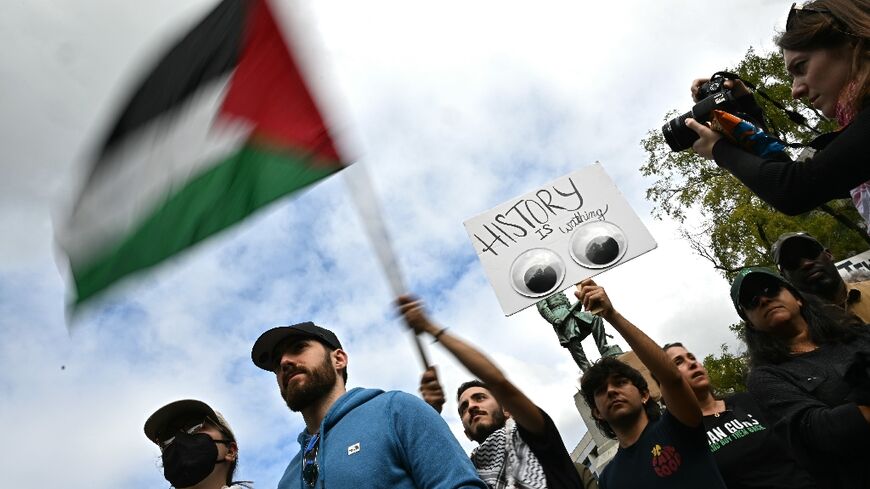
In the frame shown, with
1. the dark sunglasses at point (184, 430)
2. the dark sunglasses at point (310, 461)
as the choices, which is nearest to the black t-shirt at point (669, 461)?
the dark sunglasses at point (310, 461)

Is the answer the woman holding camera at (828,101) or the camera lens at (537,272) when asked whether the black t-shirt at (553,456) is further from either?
the camera lens at (537,272)

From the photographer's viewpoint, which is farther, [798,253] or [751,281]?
[798,253]

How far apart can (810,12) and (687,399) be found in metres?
1.40

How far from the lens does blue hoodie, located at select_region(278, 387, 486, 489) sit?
2.04 metres

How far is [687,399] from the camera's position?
242 centimetres

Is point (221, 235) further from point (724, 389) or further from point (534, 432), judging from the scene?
point (724, 389)

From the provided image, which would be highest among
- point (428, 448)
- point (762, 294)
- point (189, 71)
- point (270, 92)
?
point (189, 71)

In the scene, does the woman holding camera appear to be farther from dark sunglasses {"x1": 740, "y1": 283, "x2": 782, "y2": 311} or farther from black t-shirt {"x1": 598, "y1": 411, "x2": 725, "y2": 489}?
black t-shirt {"x1": 598, "y1": 411, "x2": 725, "y2": 489}

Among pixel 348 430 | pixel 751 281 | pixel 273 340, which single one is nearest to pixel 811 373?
pixel 751 281

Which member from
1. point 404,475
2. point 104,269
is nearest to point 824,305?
point 404,475

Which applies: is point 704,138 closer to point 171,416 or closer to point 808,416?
point 808,416

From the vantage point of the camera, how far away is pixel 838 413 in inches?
74.0

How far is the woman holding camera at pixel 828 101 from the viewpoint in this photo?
1.61 m

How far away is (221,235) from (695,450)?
6.47ft
